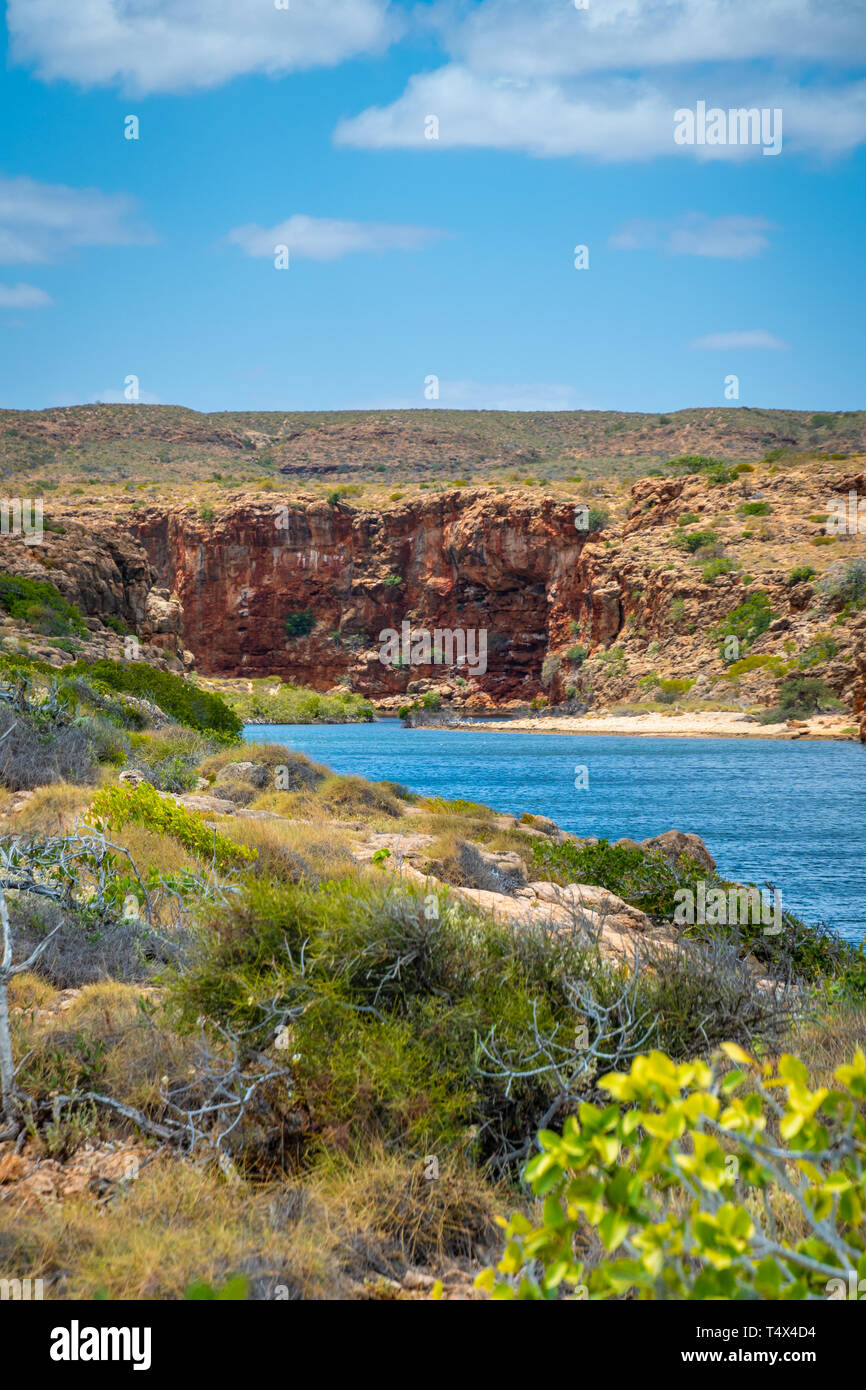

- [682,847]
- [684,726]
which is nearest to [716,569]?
[684,726]

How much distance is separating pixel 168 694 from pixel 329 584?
5215 cm

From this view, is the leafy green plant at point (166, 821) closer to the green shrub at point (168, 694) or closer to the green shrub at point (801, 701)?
the green shrub at point (168, 694)

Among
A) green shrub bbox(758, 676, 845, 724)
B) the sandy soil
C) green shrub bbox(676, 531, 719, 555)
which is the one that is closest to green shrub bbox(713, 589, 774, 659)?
the sandy soil

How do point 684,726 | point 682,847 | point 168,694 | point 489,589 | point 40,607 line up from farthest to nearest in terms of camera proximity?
1. point 489,589
2. point 684,726
3. point 40,607
4. point 168,694
5. point 682,847

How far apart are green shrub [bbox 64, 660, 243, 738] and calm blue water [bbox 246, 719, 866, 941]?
2567 millimetres

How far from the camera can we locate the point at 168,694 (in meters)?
21.9

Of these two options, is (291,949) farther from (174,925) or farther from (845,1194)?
(845,1194)

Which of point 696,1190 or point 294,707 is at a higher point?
point 696,1190

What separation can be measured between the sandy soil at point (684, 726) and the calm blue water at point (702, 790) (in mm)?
1012

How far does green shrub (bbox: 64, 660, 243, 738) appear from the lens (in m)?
21.0

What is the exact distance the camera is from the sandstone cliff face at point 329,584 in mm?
67812

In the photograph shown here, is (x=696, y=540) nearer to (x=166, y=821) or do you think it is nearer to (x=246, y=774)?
(x=246, y=774)
